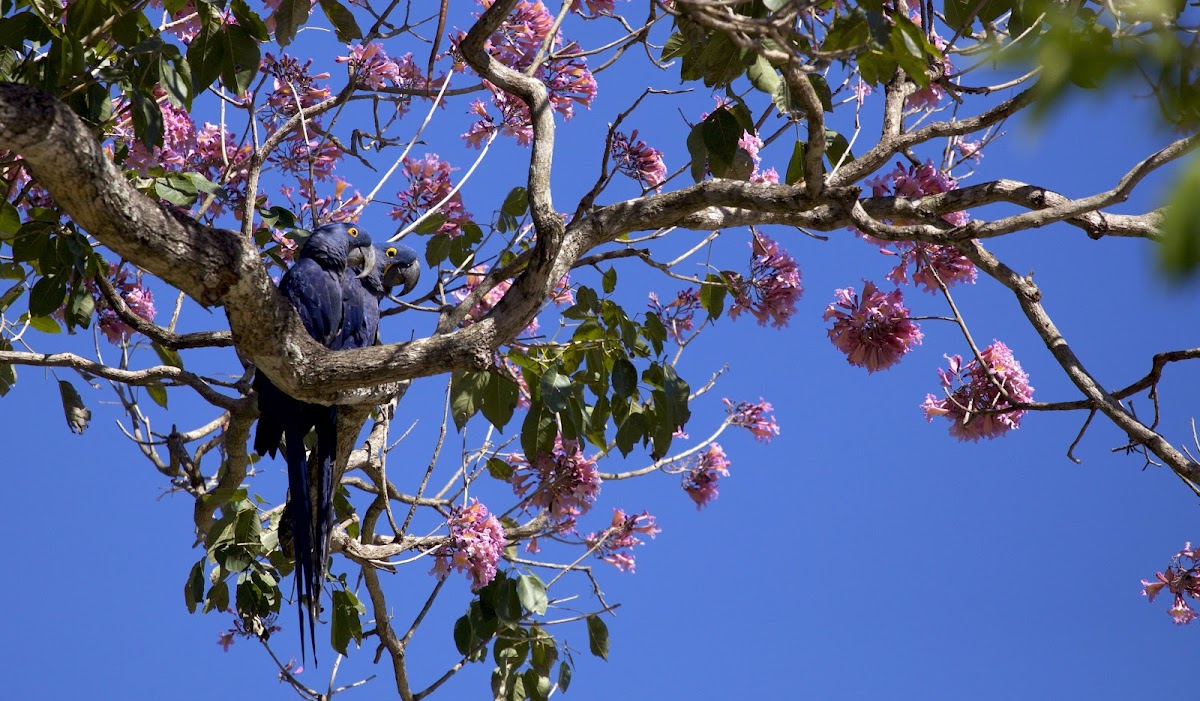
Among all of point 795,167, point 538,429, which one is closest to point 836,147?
point 795,167

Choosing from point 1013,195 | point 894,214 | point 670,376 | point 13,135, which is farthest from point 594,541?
point 13,135

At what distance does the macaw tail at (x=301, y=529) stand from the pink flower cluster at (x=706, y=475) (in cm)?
156

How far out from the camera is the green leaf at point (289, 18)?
325 centimetres

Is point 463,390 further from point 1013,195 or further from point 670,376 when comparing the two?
point 1013,195

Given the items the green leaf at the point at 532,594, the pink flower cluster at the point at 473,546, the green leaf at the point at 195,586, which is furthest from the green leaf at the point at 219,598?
the green leaf at the point at 532,594

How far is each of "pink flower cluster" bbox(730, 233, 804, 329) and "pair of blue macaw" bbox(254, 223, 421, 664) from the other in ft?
4.65

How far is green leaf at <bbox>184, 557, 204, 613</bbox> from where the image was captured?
3.43m

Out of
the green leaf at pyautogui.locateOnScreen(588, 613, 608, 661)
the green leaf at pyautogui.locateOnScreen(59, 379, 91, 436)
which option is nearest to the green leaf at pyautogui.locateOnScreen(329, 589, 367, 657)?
the green leaf at pyautogui.locateOnScreen(588, 613, 608, 661)

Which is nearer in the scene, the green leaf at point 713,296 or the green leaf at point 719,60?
the green leaf at point 719,60

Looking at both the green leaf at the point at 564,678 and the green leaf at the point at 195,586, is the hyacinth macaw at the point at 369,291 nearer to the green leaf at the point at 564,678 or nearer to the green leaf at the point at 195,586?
the green leaf at the point at 195,586

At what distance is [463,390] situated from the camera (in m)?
3.24

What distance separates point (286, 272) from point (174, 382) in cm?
55

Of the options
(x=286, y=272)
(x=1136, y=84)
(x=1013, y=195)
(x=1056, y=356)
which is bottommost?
(x=1136, y=84)

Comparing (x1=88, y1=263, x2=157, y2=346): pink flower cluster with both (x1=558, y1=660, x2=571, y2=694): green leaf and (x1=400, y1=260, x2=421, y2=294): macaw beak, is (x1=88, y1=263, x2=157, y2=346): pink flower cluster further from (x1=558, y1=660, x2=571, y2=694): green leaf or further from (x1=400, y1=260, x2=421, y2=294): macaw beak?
(x1=558, y1=660, x2=571, y2=694): green leaf
